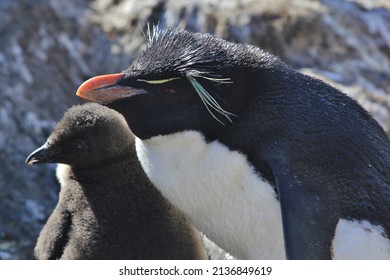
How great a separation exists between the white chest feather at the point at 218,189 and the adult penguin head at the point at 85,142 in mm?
397

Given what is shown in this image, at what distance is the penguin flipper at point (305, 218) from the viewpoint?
251 centimetres

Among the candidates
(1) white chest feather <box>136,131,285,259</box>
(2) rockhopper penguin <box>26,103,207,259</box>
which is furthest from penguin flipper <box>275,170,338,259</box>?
(2) rockhopper penguin <box>26,103,207,259</box>

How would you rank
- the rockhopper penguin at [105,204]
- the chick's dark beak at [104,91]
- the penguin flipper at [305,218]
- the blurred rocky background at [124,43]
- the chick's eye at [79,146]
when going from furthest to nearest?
the blurred rocky background at [124,43] < the chick's eye at [79,146] < the rockhopper penguin at [105,204] < the chick's dark beak at [104,91] < the penguin flipper at [305,218]

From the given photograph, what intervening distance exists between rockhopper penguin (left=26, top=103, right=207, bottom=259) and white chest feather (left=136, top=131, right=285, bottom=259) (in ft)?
0.94

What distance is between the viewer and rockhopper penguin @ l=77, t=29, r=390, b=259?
259 centimetres

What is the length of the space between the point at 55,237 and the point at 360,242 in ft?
3.62

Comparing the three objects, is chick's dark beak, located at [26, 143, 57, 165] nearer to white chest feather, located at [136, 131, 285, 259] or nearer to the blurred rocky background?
white chest feather, located at [136, 131, 285, 259]

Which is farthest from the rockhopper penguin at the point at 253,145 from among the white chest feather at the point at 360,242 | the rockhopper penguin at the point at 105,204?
the rockhopper penguin at the point at 105,204

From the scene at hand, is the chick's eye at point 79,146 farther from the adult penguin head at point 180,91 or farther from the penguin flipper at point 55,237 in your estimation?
the adult penguin head at point 180,91

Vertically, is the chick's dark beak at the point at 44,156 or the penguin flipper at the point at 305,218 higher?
the chick's dark beak at the point at 44,156

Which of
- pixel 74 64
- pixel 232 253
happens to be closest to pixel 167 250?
pixel 232 253

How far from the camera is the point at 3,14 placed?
448 centimetres

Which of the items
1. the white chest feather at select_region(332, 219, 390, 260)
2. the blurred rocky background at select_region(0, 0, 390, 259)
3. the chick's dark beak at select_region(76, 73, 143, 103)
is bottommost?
the white chest feather at select_region(332, 219, 390, 260)
